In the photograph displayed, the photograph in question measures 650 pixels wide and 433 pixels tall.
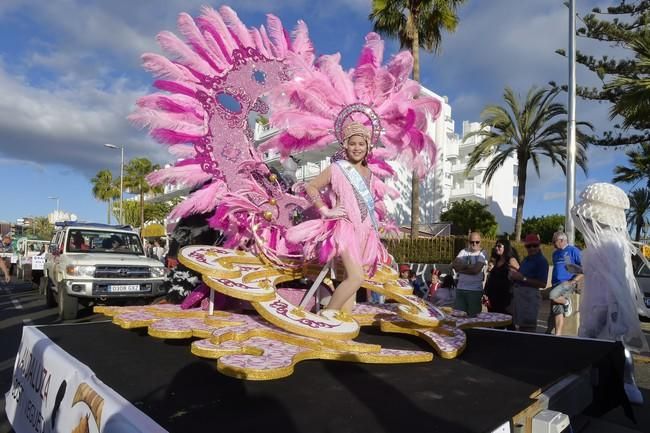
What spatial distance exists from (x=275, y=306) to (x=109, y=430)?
49.5 inches

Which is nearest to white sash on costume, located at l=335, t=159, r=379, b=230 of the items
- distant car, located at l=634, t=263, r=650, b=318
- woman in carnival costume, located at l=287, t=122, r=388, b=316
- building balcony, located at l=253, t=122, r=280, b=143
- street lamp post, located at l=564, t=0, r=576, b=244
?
woman in carnival costume, located at l=287, t=122, r=388, b=316

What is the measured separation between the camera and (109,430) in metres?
1.57

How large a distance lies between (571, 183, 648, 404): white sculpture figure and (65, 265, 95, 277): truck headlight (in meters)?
Answer: 7.22

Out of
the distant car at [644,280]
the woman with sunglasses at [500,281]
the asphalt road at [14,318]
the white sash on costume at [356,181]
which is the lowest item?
the asphalt road at [14,318]

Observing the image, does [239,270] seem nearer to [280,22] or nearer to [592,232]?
[280,22]

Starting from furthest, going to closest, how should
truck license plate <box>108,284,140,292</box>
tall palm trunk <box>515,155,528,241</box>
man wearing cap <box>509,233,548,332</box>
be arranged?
tall palm trunk <box>515,155,528,241</box>, truck license plate <box>108,284,140,292</box>, man wearing cap <box>509,233,548,332</box>

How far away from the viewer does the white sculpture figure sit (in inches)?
124

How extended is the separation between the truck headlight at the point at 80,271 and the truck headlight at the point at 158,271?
0.99 meters

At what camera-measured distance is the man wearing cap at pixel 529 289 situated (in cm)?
522

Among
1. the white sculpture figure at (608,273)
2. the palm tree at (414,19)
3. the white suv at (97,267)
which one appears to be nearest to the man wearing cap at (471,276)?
the white sculpture figure at (608,273)

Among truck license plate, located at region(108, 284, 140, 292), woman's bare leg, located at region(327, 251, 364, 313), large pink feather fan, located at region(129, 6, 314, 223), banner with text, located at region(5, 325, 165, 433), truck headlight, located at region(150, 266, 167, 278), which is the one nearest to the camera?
banner with text, located at region(5, 325, 165, 433)

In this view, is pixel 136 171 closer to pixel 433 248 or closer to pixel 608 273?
pixel 433 248

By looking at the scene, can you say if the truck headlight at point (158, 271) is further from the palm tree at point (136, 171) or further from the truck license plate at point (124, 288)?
the palm tree at point (136, 171)

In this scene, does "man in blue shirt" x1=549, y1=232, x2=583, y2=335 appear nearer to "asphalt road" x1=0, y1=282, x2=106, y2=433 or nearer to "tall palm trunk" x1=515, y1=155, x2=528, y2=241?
"asphalt road" x1=0, y1=282, x2=106, y2=433
